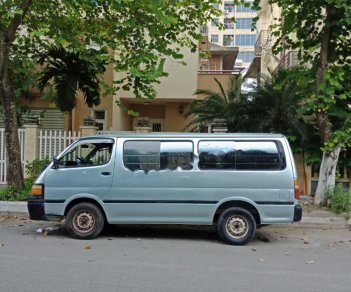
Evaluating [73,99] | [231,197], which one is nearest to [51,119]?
[73,99]

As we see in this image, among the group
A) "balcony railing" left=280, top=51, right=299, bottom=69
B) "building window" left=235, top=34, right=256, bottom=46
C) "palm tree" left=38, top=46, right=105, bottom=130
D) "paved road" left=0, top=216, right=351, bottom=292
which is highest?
"building window" left=235, top=34, right=256, bottom=46

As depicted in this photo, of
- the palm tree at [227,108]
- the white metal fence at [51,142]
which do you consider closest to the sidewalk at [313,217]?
the white metal fence at [51,142]

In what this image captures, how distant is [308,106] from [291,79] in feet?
4.10

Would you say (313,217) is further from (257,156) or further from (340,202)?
(257,156)

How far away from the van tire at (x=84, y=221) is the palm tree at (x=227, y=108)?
24.9 ft

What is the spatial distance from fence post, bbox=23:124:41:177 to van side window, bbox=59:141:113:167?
22.0 ft

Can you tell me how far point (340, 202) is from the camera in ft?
37.0

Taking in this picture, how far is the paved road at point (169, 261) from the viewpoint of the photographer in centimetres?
567

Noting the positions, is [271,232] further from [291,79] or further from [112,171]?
[291,79]

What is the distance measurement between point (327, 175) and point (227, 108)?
453cm

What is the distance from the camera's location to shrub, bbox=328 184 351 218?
11164 mm

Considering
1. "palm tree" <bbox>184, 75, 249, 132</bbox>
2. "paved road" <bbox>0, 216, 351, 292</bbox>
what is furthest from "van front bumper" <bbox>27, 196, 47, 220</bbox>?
"palm tree" <bbox>184, 75, 249, 132</bbox>

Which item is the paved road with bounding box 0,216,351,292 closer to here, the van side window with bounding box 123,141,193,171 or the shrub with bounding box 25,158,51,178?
the van side window with bounding box 123,141,193,171

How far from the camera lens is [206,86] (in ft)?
68.7
